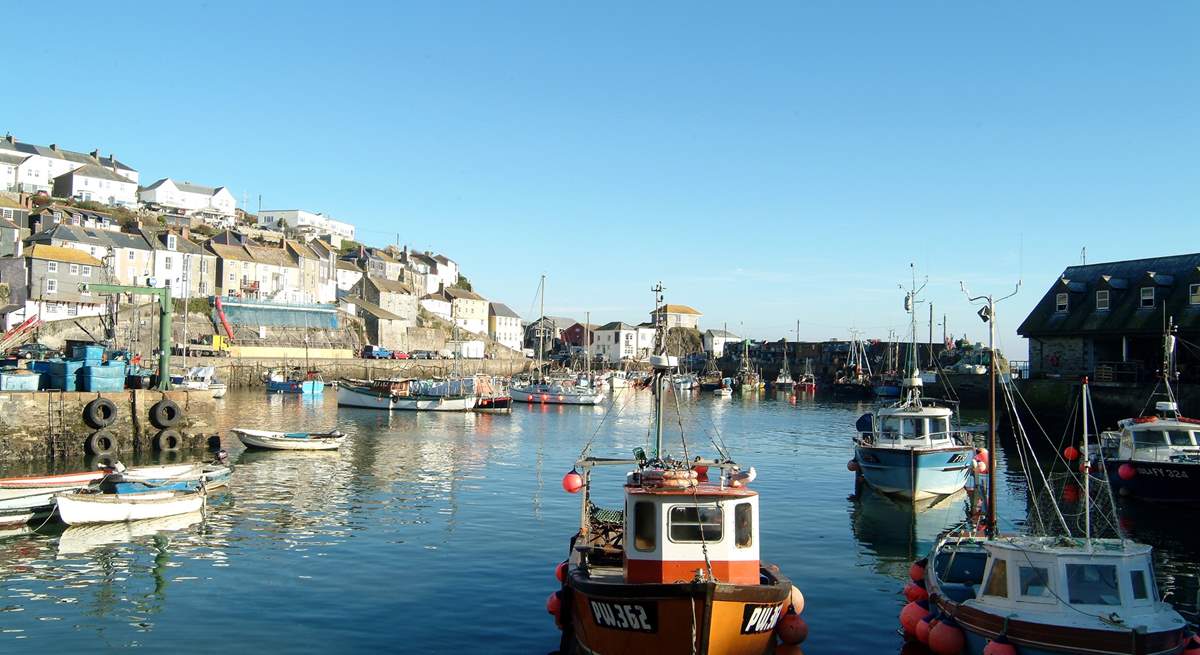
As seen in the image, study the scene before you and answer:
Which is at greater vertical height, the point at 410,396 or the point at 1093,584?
the point at 410,396

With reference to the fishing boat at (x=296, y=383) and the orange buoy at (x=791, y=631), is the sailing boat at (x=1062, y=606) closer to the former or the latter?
the orange buoy at (x=791, y=631)

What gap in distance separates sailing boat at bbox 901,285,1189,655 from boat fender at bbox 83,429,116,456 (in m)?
39.7

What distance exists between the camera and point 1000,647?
15383 millimetres

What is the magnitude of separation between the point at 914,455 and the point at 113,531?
93.0 feet

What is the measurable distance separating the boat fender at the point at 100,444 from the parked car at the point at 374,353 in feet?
265

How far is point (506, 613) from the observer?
21359mm

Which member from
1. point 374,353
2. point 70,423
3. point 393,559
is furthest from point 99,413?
point 374,353

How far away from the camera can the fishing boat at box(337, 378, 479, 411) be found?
8344 cm

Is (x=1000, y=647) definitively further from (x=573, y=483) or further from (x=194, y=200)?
(x=194, y=200)

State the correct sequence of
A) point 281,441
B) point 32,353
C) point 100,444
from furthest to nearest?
point 32,353 → point 281,441 → point 100,444

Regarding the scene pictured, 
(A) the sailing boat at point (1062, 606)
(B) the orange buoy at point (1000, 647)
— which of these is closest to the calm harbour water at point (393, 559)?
(A) the sailing boat at point (1062, 606)

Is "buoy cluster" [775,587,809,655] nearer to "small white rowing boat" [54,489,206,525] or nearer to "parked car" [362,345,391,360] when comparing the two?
"small white rowing boat" [54,489,206,525]

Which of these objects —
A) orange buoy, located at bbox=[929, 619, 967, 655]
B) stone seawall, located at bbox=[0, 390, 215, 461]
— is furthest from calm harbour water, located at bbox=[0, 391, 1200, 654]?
stone seawall, located at bbox=[0, 390, 215, 461]

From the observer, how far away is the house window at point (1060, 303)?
6494 cm
